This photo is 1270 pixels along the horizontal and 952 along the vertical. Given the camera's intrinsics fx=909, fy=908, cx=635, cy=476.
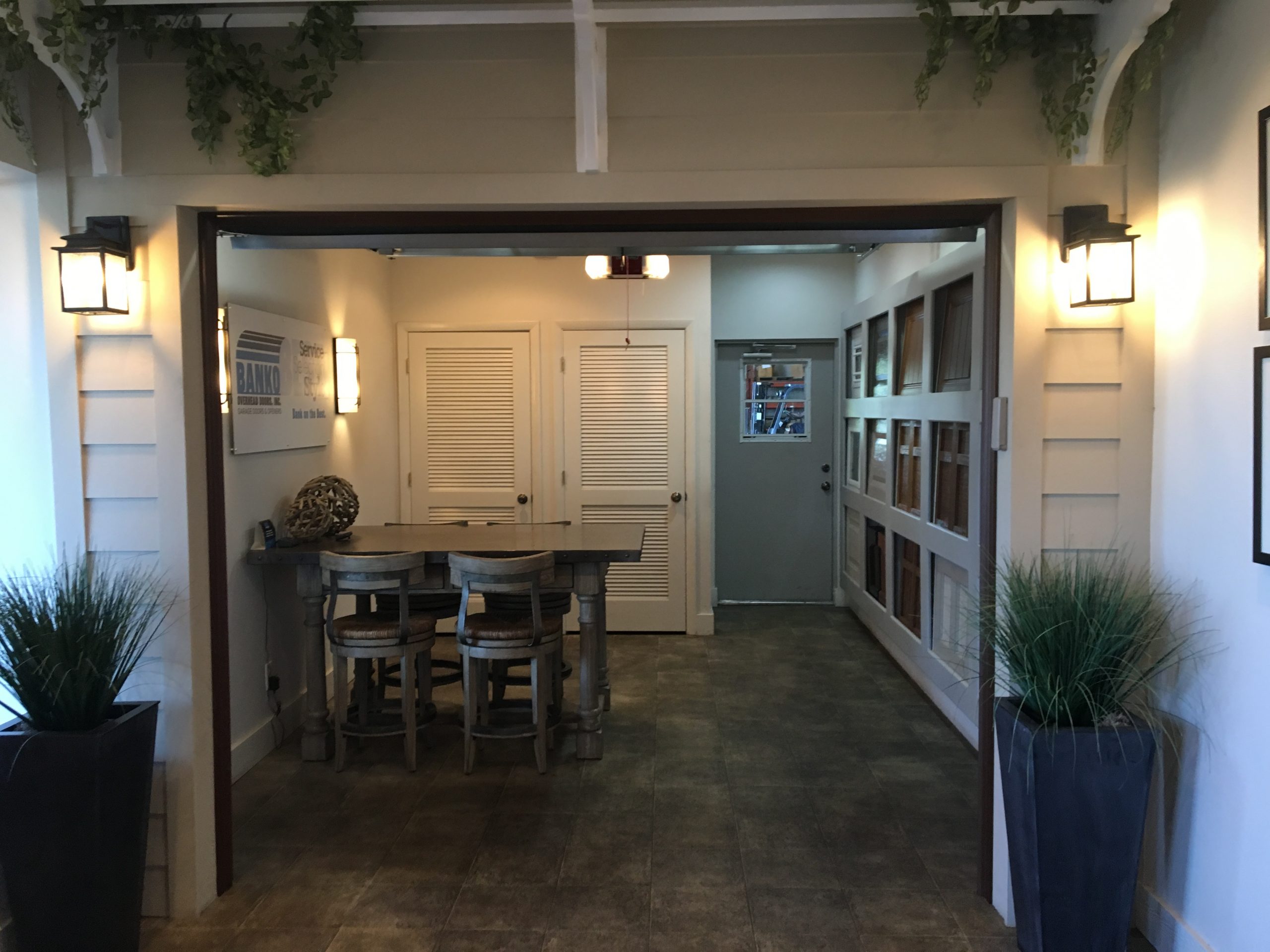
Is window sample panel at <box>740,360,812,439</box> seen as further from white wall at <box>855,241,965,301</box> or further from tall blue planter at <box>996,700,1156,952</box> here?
tall blue planter at <box>996,700,1156,952</box>

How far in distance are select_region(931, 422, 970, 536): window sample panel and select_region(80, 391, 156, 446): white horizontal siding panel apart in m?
3.16

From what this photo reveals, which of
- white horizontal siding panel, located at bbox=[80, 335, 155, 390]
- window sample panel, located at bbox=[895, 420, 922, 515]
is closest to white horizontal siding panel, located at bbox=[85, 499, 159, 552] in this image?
white horizontal siding panel, located at bbox=[80, 335, 155, 390]

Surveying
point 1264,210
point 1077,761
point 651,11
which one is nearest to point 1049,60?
point 1264,210

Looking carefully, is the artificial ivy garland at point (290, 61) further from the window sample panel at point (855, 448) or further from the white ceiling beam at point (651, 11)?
the window sample panel at point (855, 448)

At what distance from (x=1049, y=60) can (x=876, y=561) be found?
394 cm

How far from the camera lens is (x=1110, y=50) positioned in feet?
7.57

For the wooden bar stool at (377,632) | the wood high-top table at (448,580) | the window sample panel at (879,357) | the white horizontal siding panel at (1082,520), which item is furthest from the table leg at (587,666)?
the window sample panel at (879,357)

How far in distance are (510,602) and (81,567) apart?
203cm

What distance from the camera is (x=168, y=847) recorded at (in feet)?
8.66

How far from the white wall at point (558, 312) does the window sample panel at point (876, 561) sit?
1.07m

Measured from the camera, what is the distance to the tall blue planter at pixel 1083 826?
7.27 feet

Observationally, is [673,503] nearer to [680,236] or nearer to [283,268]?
[283,268]

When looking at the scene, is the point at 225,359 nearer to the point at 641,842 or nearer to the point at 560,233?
the point at 560,233

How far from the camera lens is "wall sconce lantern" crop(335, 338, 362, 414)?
4855mm
